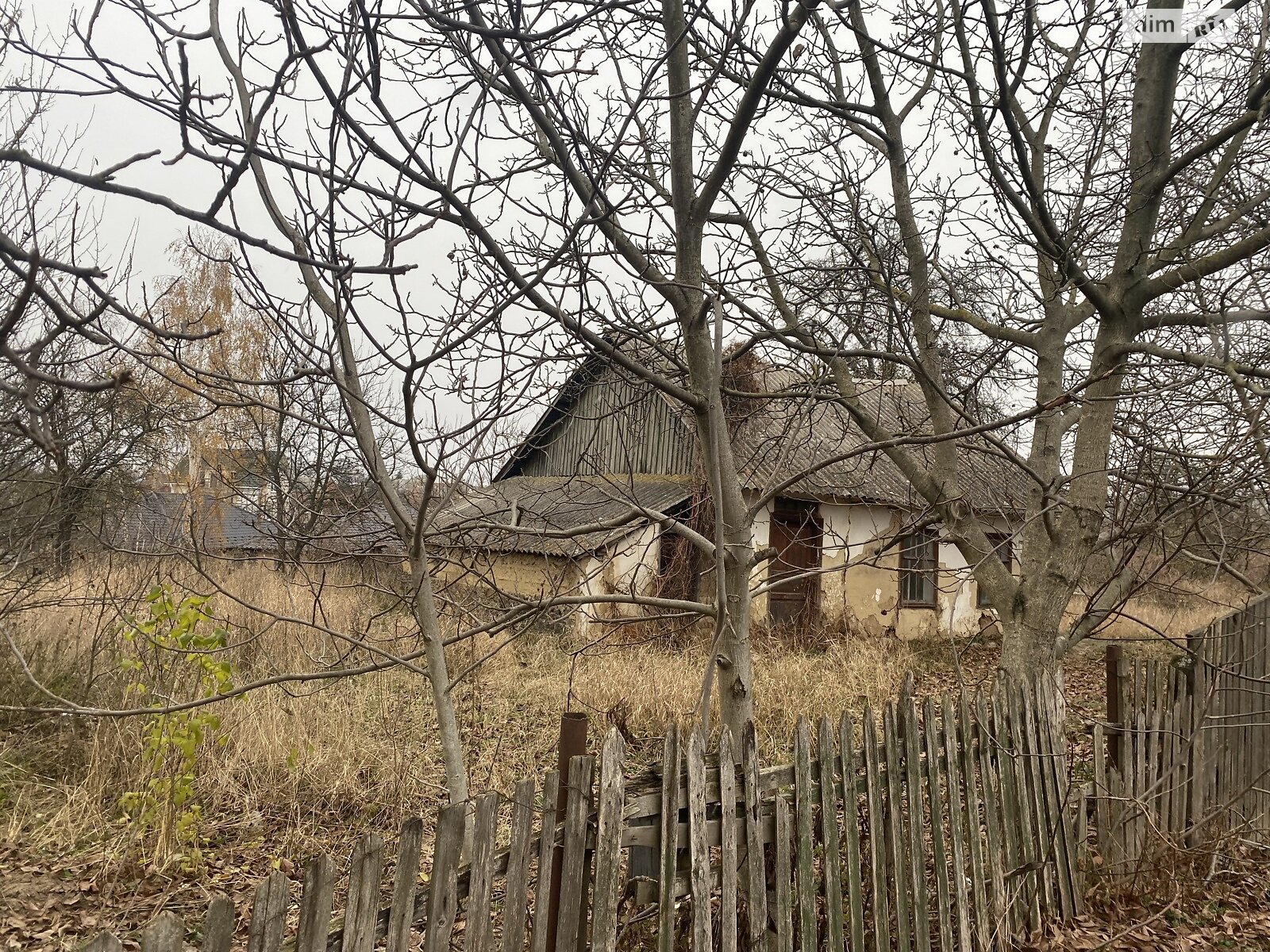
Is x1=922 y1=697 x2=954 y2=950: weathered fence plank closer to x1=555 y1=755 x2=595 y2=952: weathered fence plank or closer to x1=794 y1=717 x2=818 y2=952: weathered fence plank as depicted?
x1=794 y1=717 x2=818 y2=952: weathered fence plank

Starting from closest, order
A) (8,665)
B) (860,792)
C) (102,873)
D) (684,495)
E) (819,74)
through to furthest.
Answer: (860,792), (102,873), (819,74), (8,665), (684,495)

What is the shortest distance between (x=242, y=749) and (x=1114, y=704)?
5332mm

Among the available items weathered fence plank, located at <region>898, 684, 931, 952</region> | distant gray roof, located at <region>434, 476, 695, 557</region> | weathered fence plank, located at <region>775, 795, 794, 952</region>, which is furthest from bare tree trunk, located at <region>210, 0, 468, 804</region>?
weathered fence plank, located at <region>898, 684, 931, 952</region>

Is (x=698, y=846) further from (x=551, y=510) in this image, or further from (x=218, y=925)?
(x=551, y=510)

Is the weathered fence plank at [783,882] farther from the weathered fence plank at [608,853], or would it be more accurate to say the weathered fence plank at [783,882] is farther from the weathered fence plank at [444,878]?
the weathered fence plank at [444,878]

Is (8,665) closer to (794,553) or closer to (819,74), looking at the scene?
(819,74)

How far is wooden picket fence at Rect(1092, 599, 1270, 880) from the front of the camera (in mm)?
4227

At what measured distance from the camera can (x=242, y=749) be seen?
539cm

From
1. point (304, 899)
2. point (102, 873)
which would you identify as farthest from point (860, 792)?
point (102, 873)

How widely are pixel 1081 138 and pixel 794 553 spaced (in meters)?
10.6

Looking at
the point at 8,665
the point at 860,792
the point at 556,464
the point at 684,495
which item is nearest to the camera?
the point at 860,792

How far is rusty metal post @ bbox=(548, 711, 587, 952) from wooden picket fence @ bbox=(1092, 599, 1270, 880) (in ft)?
9.27

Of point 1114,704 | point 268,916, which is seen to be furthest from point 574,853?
point 1114,704

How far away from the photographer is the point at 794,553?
1512 cm
